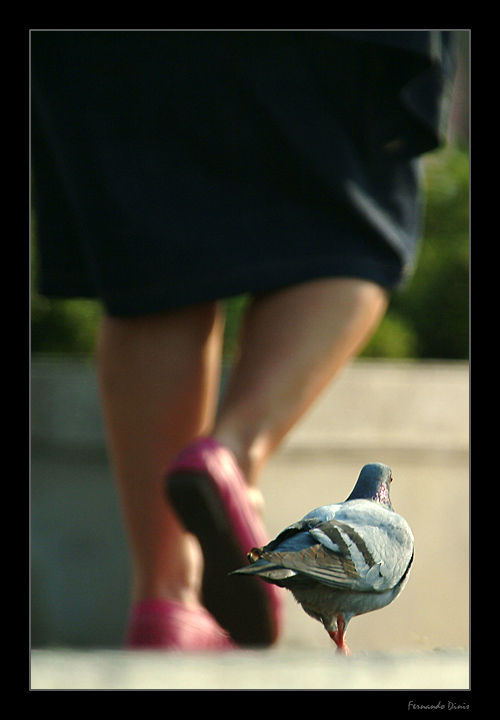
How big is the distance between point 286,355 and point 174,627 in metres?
0.20

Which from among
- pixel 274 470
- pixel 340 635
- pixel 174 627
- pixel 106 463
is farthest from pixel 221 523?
pixel 106 463

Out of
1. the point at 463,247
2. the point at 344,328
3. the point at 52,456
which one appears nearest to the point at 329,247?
the point at 344,328

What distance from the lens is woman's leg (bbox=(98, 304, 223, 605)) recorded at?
52 centimetres

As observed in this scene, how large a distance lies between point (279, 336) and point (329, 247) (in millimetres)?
78

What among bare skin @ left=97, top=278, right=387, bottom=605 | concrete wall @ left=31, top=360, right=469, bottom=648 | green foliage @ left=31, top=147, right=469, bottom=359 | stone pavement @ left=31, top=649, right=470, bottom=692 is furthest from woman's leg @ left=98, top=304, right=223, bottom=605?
green foliage @ left=31, top=147, right=469, bottom=359

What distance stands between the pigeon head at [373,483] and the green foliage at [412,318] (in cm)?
123

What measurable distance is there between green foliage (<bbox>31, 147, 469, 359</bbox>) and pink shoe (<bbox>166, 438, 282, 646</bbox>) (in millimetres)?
1005

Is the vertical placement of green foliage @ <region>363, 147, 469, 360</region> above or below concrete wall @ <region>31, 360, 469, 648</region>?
above

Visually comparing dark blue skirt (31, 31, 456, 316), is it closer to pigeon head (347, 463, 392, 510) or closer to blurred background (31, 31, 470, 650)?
pigeon head (347, 463, 392, 510)

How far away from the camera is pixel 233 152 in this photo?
506 mm

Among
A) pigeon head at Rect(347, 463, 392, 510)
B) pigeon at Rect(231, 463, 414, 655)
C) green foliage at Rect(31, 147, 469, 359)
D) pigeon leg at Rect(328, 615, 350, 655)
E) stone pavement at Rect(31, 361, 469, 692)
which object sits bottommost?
stone pavement at Rect(31, 361, 469, 692)

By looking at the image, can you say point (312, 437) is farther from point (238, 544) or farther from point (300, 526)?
point (300, 526)

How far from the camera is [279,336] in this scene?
43 centimetres

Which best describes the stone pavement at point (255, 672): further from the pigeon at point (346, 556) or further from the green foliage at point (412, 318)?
the green foliage at point (412, 318)
